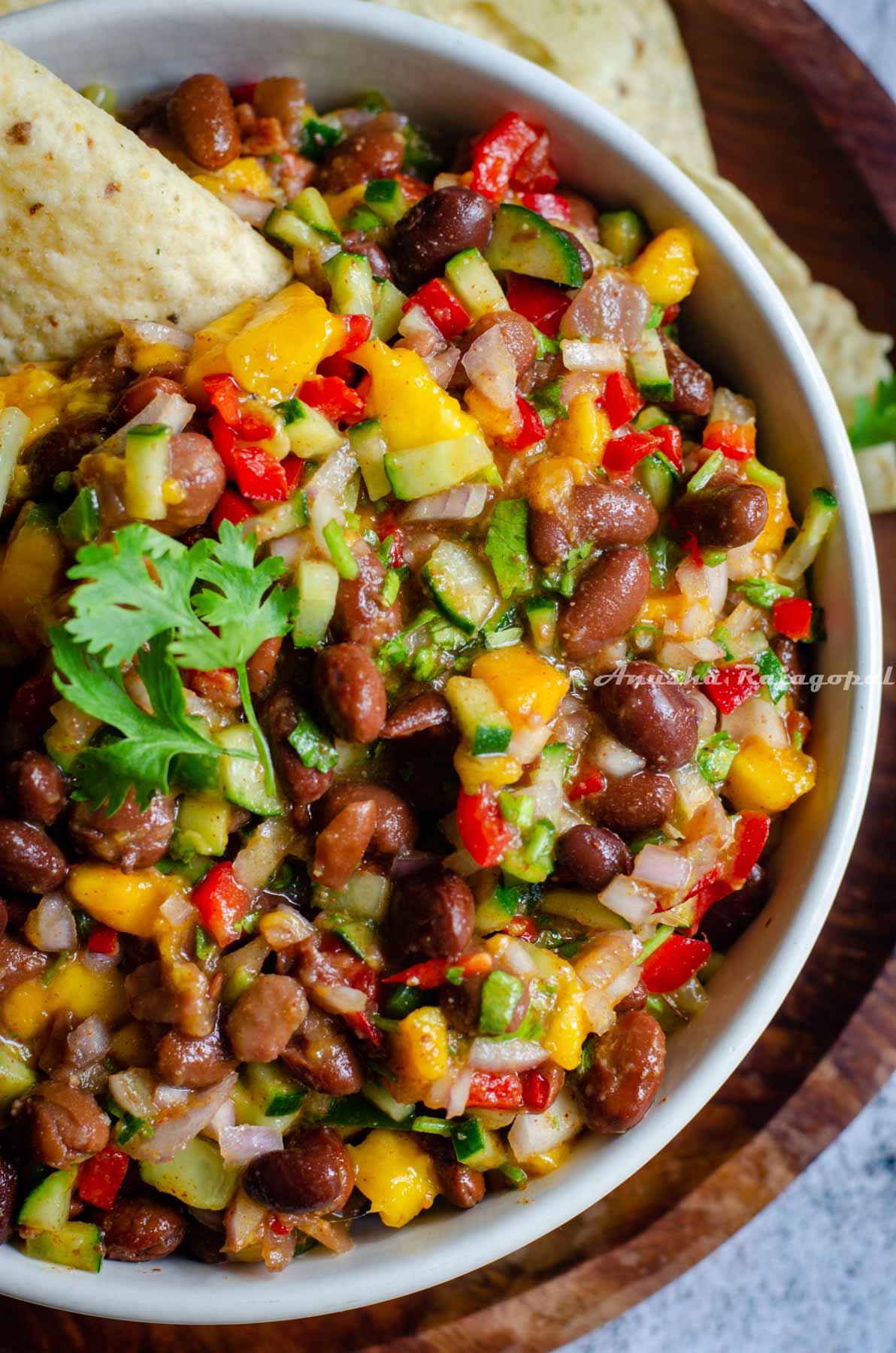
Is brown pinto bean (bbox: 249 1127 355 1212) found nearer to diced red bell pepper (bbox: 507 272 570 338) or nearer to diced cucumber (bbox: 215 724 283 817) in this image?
diced cucumber (bbox: 215 724 283 817)

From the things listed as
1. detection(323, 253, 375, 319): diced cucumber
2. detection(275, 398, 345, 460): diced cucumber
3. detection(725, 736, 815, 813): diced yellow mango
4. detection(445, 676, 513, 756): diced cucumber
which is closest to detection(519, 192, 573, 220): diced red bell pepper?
detection(323, 253, 375, 319): diced cucumber

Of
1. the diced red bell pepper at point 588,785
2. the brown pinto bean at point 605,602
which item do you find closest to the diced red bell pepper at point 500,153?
the brown pinto bean at point 605,602

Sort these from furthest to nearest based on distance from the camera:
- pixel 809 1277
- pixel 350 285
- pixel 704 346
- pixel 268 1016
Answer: pixel 809 1277 < pixel 704 346 < pixel 350 285 < pixel 268 1016

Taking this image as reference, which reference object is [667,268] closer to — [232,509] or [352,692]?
[232,509]

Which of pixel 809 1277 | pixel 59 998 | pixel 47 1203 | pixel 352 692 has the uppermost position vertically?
pixel 352 692

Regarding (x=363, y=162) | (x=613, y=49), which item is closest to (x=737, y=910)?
(x=363, y=162)
